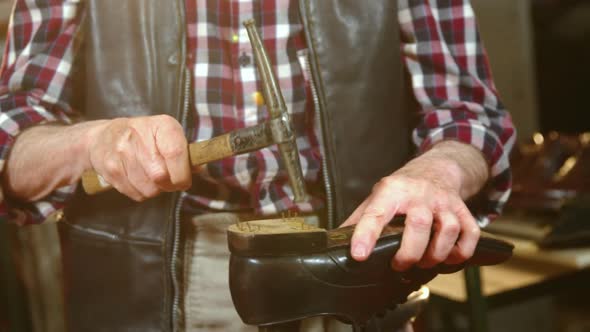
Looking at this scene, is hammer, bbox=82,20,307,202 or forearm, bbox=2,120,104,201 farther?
forearm, bbox=2,120,104,201

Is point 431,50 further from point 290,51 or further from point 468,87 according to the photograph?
point 290,51

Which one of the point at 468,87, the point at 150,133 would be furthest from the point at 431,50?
the point at 150,133

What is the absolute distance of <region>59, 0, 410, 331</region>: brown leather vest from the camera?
72 cm

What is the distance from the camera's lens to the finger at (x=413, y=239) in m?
0.56

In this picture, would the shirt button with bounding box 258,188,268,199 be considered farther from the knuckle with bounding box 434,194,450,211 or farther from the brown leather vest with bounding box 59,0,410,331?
the knuckle with bounding box 434,194,450,211

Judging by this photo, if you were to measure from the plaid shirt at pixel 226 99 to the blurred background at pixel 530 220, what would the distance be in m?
0.15

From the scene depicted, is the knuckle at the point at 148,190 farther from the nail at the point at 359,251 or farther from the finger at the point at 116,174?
the nail at the point at 359,251

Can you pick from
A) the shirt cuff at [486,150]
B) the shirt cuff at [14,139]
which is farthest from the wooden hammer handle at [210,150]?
the shirt cuff at [486,150]

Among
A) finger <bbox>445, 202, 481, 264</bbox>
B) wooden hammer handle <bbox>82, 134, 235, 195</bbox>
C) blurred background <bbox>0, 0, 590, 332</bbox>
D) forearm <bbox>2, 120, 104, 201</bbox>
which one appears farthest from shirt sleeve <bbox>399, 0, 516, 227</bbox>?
forearm <bbox>2, 120, 104, 201</bbox>

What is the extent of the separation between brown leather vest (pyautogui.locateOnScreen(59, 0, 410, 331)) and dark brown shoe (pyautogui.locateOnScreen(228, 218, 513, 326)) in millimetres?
207

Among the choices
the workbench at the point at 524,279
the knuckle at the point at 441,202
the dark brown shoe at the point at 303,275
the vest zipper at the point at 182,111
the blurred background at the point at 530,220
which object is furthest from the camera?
the workbench at the point at 524,279

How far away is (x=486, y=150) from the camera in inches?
31.1

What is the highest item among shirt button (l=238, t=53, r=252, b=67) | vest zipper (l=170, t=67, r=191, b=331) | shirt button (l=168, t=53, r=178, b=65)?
shirt button (l=168, t=53, r=178, b=65)

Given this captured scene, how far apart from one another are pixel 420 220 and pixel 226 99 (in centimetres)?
31
